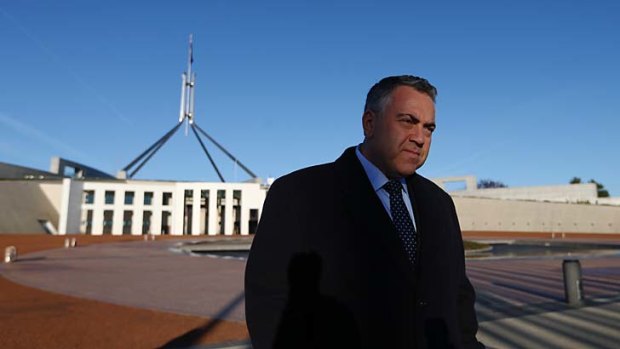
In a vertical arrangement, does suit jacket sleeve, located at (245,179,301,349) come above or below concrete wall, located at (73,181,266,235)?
below

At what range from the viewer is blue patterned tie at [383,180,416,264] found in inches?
70.3

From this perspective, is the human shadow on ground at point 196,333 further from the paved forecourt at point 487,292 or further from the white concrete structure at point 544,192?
the white concrete structure at point 544,192

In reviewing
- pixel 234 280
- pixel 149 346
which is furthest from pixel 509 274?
pixel 149 346

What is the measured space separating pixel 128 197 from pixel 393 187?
175ft

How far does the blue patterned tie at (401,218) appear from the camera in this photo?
5.86ft

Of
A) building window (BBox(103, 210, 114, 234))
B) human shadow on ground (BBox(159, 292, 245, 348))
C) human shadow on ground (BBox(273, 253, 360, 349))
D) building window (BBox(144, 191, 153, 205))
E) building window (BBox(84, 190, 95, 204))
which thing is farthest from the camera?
building window (BBox(144, 191, 153, 205))

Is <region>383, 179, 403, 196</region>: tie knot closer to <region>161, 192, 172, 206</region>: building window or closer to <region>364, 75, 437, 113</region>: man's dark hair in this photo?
<region>364, 75, 437, 113</region>: man's dark hair

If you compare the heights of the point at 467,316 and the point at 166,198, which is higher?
the point at 166,198

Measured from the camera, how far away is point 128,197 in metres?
50.1

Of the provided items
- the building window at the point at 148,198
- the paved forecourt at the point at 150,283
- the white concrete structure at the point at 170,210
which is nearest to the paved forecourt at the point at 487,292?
the paved forecourt at the point at 150,283

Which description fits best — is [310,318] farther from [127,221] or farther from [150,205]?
[127,221]

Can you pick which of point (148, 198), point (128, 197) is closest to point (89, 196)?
point (128, 197)

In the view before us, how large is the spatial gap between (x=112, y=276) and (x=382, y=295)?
11.8 metres

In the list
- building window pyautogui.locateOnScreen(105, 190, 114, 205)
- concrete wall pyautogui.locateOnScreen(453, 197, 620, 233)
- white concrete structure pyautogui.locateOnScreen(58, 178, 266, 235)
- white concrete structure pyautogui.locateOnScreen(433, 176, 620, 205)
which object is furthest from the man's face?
white concrete structure pyautogui.locateOnScreen(433, 176, 620, 205)
